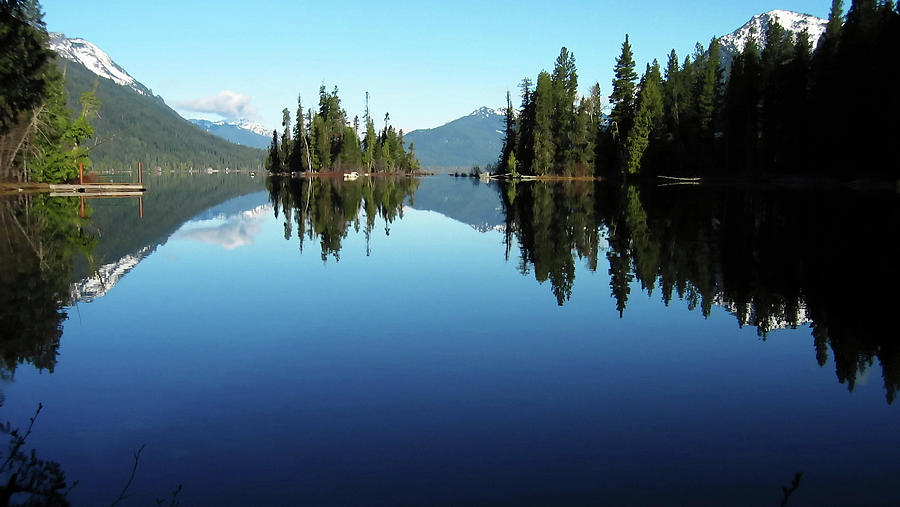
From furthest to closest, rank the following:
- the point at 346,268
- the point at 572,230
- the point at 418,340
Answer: the point at 572,230
the point at 346,268
the point at 418,340

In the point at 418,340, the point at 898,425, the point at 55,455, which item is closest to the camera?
the point at 55,455

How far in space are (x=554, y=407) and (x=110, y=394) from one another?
5.02 meters

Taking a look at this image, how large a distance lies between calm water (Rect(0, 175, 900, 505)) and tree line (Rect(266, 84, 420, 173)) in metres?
124

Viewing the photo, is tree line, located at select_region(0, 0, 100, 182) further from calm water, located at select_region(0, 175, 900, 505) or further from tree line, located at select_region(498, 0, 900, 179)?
tree line, located at select_region(498, 0, 900, 179)

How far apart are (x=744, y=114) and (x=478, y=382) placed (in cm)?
7624

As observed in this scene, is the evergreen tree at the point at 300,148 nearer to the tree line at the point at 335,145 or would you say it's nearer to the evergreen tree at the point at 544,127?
the tree line at the point at 335,145

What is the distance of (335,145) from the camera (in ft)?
476

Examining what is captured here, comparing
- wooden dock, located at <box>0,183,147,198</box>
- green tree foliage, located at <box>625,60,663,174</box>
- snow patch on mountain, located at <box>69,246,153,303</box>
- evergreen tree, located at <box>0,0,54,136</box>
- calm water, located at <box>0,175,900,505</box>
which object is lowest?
calm water, located at <box>0,175,900,505</box>

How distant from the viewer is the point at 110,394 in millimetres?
7938

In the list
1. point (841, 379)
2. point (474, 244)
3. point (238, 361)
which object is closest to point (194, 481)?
point (238, 361)

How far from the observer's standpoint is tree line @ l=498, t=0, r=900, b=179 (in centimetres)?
5834

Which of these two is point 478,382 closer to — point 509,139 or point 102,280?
point 102,280

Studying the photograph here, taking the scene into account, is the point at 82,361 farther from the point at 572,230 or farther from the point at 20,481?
the point at 572,230

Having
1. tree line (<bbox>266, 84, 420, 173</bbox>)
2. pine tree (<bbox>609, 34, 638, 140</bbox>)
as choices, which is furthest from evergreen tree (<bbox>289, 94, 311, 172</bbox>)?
pine tree (<bbox>609, 34, 638, 140</bbox>)
